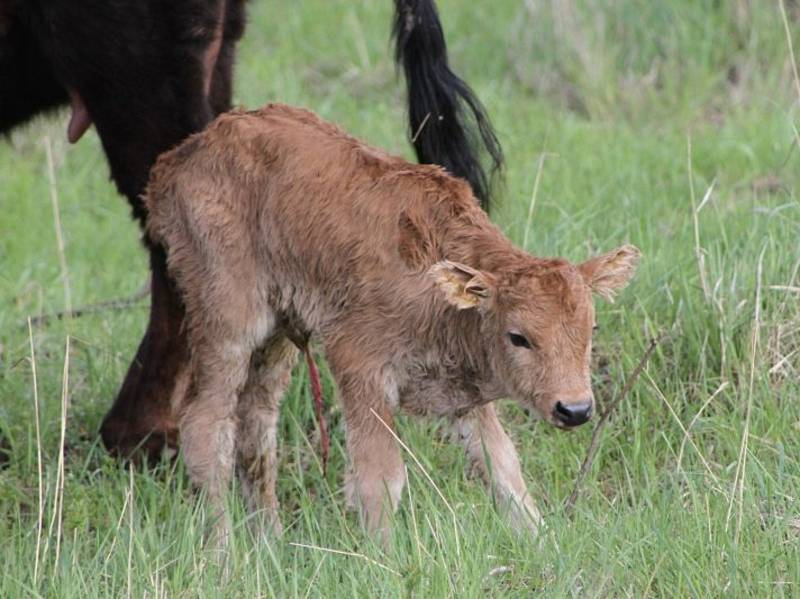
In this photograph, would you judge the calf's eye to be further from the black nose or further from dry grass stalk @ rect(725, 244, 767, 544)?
dry grass stalk @ rect(725, 244, 767, 544)

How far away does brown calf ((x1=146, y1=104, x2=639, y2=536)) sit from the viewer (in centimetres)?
456

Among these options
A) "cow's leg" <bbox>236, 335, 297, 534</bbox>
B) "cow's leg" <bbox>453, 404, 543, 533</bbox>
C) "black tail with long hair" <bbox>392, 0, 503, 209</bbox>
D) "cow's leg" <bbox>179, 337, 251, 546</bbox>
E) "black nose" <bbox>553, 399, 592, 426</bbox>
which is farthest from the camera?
"black tail with long hair" <bbox>392, 0, 503, 209</bbox>

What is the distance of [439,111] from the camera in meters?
5.61

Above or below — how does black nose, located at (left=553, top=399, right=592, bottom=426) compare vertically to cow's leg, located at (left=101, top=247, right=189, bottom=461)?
above

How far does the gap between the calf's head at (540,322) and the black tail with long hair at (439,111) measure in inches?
40.5

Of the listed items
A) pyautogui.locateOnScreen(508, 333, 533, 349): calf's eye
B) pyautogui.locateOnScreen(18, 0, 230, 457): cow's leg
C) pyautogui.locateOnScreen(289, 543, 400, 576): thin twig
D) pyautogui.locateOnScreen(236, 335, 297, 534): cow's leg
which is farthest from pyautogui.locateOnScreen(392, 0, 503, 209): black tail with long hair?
pyautogui.locateOnScreen(289, 543, 400, 576): thin twig

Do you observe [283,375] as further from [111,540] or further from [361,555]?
[361,555]

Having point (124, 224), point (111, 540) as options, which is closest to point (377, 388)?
point (111, 540)

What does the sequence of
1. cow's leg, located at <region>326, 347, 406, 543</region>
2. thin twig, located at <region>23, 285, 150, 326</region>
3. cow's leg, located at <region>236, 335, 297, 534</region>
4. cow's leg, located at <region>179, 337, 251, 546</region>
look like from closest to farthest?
1. cow's leg, located at <region>326, 347, 406, 543</region>
2. cow's leg, located at <region>179, 337, 251, 546</region>
3. cow's leg, located at <region>236, 335, 297, 534</region>
4. thin twig, located at <region>23, 285, 150, 326</region>

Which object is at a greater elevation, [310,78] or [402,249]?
[402,249]

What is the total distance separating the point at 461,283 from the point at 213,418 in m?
1.03

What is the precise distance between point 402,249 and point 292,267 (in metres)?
0.37

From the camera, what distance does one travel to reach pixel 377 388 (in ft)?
15.8

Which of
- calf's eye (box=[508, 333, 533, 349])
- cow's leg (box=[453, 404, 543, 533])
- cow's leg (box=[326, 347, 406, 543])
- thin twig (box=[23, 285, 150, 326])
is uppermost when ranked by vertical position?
calf's eye (box=[508, 333, 533, 349])
